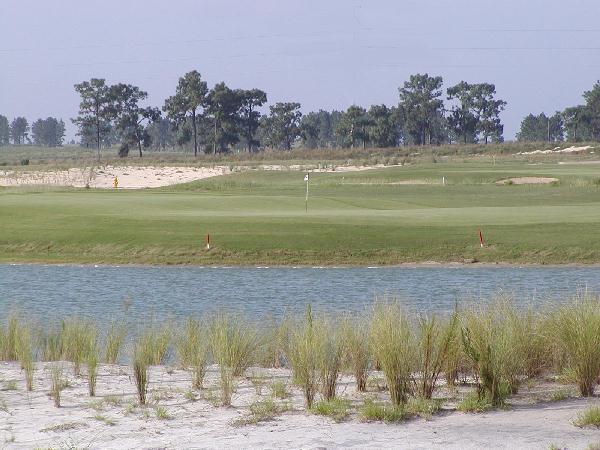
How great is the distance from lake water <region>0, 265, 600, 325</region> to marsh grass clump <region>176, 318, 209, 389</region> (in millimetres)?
4760

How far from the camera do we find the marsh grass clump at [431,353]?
1137 cm

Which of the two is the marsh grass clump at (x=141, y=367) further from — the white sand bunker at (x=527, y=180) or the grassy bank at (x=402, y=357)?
the white sand bunker at (x=527, y=180)

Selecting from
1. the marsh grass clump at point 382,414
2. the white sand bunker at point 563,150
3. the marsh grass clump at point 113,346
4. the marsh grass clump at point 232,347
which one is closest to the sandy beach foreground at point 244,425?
the marsh grass clump at point 382,414

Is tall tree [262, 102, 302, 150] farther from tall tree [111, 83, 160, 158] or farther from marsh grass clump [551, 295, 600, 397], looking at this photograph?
marsh grass clump [551, 295, 600, 397]

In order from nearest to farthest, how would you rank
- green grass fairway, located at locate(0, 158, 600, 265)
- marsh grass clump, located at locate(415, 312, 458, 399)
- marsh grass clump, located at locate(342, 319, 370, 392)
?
marsh grass clump, located at locate(415, 312, 458, 399), marsh grass clump, located at locate(342, 319, 370, 392), green grass fairway, located at locate(0, 158, 600, 265)

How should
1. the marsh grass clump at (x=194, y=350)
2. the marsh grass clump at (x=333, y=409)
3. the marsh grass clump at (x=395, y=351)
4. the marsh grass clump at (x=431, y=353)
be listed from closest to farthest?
the marsh grass clump at (x=333, y=409)
the marsh grass clump at (x=395, y=351)
the marsh grass clump at (x=431, y=353)
the marsh grass clump at (x=194, y=350)

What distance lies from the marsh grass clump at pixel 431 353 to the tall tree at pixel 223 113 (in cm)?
13328

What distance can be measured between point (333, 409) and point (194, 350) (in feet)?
12.1

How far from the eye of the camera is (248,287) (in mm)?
27562

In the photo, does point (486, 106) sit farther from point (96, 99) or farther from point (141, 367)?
point (141, 367)

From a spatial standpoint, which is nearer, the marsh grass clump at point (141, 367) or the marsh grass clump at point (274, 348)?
the marsh grass clump at point (141, 367)

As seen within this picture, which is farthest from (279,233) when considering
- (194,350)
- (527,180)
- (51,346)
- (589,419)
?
(527,180)

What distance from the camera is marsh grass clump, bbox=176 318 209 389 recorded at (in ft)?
41.4

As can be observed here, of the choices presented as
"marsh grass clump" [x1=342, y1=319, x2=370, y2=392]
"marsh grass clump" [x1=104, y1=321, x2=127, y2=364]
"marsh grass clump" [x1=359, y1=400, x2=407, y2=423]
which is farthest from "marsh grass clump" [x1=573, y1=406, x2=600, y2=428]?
"marsh grass clump" [x1=104, y1=321, x2=127, y2=364]
